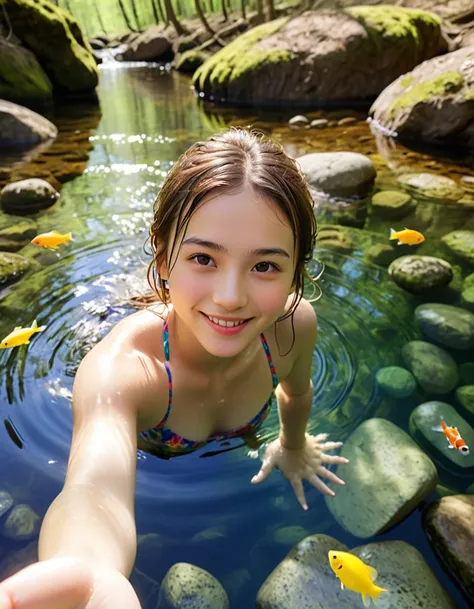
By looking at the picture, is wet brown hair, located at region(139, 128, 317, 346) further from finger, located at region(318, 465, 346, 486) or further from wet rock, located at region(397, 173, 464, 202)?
wet rock, located at region(397, 173, 464, 202)

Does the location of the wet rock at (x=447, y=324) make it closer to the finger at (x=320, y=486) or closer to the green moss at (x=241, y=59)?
the finger at (x=320, y=486)

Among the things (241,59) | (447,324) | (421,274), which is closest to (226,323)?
(447,324)

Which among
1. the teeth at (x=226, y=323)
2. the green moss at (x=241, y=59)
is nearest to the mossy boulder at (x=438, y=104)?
the green moss at (x=241, y=59)

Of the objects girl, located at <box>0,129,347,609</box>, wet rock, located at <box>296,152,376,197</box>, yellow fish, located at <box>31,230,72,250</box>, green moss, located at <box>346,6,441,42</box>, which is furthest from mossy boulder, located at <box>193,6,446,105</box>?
girl, located at <box>0,129,347,609</box>

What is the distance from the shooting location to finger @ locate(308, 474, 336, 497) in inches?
106

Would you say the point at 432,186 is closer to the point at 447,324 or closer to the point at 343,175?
the point at 343,175

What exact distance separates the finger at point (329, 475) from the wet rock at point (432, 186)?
506cm

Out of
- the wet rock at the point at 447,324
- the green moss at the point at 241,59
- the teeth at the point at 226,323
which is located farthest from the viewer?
the green moss at the point at 241,59

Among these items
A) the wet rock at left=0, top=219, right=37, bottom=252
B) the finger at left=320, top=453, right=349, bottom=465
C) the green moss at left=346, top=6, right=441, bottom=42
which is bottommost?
the finger at left=320, top=453, right=349, bottom=465

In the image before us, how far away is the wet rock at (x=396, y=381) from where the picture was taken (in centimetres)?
335

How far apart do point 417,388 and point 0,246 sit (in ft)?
14.7

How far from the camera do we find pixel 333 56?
12.1 metres

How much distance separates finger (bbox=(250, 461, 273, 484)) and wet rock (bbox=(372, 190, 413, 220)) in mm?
4179

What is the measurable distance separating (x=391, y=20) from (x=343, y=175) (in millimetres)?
8548
